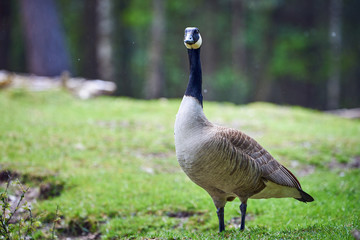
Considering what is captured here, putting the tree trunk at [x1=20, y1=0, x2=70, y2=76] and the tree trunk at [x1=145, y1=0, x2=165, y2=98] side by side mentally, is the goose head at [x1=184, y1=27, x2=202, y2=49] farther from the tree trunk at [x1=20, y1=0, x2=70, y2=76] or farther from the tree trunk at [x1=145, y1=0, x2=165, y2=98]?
the tree trunk at [x1=145, y1=0, x2=165, y2=98]

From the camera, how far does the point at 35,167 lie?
8.09 meters

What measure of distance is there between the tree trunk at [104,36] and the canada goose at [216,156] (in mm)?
17308

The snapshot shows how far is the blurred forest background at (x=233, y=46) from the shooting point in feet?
89.5

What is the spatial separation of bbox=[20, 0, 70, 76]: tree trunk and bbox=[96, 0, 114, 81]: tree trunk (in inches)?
97.4

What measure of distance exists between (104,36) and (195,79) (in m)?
17.5

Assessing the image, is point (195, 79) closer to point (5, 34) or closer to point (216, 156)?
point (216, 156)

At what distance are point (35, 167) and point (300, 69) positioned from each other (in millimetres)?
25602

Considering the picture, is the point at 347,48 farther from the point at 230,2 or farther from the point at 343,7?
the point at 230,2

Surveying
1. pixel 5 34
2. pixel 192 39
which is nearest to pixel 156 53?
pixel 5 34

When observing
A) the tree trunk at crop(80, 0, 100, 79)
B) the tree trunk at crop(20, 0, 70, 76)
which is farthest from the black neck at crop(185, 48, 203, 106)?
the tree trunk at crop(80, 0, 100, 79)

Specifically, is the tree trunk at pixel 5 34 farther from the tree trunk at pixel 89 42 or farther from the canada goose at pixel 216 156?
the canada goose at pixel 216 156

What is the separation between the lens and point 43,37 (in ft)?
64.5

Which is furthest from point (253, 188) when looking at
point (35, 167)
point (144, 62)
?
point (144, 62)

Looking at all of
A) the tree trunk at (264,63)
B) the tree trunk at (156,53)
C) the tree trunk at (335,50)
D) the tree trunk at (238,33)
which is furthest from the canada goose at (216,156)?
the tree trunk at (264,63)
